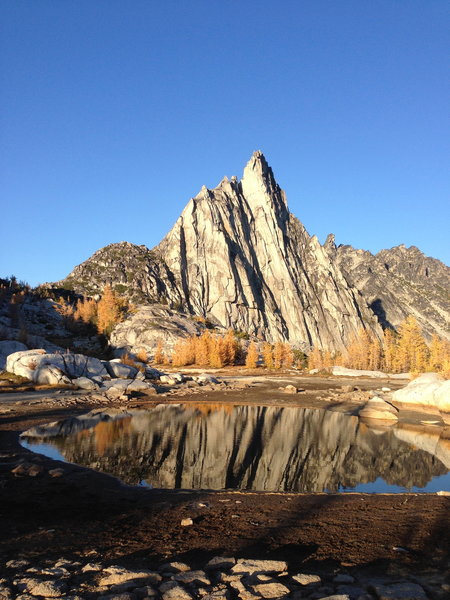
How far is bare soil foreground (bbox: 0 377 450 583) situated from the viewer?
8.38 meters

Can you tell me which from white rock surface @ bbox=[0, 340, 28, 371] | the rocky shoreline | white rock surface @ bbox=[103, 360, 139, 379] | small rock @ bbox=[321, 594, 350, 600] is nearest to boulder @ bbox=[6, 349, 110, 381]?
white rock surface @ bbox=[103, 360, 139, 379]

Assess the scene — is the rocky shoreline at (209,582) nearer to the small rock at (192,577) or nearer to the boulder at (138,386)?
the small rock at (192,577)

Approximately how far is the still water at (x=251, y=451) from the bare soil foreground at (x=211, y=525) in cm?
255

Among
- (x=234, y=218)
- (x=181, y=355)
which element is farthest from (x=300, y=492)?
(x=234, y=218)

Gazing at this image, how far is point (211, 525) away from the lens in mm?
10570

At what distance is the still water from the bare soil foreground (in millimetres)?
2550

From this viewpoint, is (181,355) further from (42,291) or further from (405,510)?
(405,510)

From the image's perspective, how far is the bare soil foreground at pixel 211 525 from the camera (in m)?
8.38

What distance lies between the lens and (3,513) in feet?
35.9

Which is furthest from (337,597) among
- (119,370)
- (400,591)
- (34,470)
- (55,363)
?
(119,370)

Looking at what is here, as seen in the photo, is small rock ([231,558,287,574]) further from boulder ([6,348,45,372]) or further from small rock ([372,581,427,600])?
boulder ([6,348,45,372])

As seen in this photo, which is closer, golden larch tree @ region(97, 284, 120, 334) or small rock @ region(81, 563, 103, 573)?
small rock @ region(81, 563, 103, 573)

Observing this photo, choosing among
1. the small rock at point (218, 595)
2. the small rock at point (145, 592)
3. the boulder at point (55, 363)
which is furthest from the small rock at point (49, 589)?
the boulder at point (55, 363)

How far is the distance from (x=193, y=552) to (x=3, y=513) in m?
6.17
